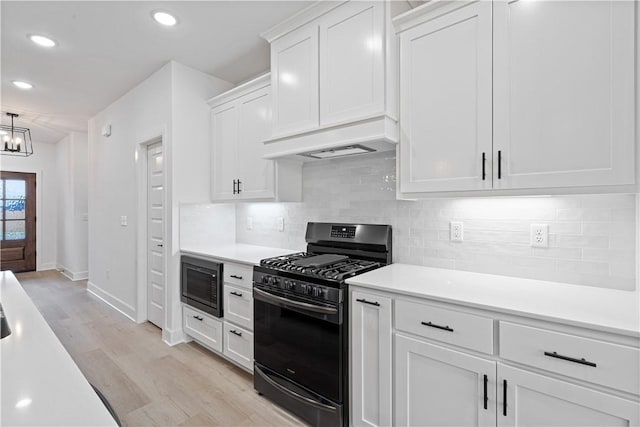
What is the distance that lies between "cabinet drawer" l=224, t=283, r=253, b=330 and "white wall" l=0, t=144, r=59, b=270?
21.5 feet

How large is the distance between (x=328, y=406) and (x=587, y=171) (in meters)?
1.79

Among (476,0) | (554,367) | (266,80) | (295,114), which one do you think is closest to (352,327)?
(554,367)

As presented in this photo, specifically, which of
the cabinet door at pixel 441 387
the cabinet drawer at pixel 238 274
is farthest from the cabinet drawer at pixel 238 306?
the cabinet door at pixel 441 387

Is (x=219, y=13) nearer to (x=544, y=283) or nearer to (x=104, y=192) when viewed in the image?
(x=544, y=283)

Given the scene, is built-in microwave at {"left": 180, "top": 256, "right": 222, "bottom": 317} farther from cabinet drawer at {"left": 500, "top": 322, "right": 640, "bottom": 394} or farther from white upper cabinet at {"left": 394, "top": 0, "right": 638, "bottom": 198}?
cabinet drawer at {"left": 500, "top": 322, "right": 640, "bottom": 394}

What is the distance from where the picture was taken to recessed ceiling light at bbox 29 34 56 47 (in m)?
2.70

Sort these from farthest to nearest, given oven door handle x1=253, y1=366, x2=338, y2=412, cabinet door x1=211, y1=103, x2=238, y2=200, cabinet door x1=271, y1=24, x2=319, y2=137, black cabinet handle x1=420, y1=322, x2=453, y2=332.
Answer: cabinet door x1=211, y1=103, x2=238, y2=200 → cabinet door x1=271, y1=24, x2=319, y2=137 → oven door handle x1=253, y1=366, x2=338, y2=412 → black cabinet handle x1=420, y1=322, x2=453, y2=332

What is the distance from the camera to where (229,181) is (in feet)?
10.3

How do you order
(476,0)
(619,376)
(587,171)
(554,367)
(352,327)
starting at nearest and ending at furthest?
(619,376), (554,367), (587,171), (476,0), (352,327)

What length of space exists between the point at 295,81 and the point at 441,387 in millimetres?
2119

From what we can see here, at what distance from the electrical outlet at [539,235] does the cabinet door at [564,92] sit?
0.37 m

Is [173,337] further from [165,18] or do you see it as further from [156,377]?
[165,18]

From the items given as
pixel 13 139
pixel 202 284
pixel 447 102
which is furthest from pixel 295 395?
pixel 13 139

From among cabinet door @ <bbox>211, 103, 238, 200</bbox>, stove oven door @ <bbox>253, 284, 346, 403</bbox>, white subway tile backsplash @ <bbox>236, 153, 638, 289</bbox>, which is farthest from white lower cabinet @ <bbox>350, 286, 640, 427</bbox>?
cabinet door @ <bbox>211, 103, 238, 200</bbox>
